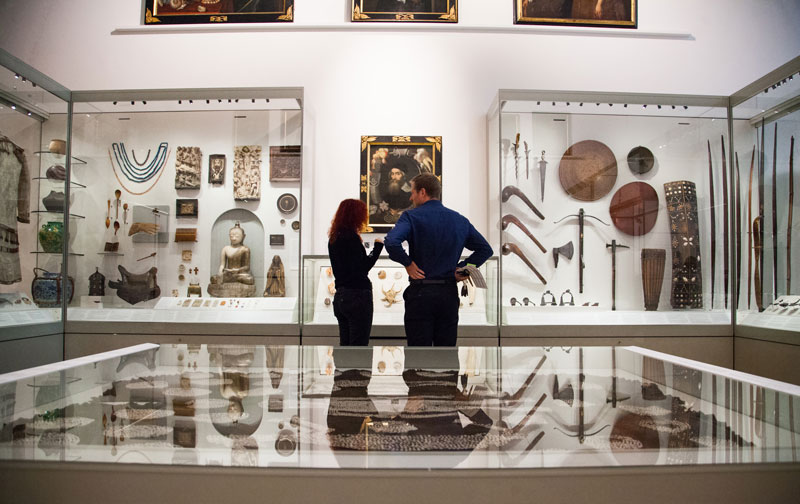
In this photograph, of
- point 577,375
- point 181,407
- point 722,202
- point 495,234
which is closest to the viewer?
point 181,407

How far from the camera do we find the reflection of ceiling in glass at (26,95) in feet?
14.4

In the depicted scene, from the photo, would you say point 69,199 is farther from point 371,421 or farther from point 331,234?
point 371,421

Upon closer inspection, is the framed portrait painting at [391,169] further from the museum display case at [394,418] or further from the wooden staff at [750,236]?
the museum display case at [394,418]

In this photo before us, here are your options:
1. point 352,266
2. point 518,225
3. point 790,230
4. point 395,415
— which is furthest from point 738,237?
point 395,415

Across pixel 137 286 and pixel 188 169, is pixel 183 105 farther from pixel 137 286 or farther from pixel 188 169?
pixel 137 286

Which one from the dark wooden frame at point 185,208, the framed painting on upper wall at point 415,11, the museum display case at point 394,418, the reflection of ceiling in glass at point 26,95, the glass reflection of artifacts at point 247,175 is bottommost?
the museum display case at point 394,418

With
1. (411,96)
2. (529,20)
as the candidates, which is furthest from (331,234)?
(529,20)

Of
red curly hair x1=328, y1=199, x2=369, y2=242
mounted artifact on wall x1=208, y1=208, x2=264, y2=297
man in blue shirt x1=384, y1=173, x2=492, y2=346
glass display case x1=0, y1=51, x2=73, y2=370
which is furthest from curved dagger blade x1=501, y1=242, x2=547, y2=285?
glass display case x1=0, y1=51, x2=73, y2=370

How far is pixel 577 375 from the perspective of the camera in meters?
2.20

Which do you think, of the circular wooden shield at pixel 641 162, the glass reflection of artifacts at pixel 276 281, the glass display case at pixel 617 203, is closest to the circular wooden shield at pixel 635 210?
the glass display case at pixel 617 203

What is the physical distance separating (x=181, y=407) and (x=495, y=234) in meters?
4.48

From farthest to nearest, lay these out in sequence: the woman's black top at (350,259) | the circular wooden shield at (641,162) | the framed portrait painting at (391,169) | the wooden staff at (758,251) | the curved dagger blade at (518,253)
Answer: the framed portrait painting at (391,169), the circular wooden shield at (641,162), the curved dagger blade at (518,253), the wooden staff at (758,251), the woman's black top at (350,259)

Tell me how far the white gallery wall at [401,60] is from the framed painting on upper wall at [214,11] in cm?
11

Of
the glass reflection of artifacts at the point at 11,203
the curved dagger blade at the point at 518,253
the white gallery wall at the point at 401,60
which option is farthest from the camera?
the white gallery wall at the point at 401,60
